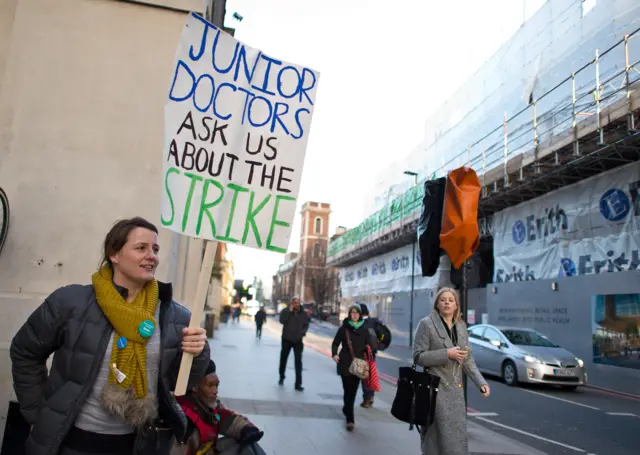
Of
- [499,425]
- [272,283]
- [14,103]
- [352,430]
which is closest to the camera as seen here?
[14,103]

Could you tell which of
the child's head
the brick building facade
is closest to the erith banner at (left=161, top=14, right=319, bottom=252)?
the child's head

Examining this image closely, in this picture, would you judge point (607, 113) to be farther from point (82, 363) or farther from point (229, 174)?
point (82, 363)

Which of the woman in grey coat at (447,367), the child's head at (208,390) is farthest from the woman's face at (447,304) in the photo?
the child's head at (208,390)

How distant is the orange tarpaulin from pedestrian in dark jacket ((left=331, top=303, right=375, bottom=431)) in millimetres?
2714

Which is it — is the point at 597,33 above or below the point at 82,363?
above

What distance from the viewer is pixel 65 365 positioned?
2.23m

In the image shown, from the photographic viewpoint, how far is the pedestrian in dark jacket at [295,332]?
32.2 ft

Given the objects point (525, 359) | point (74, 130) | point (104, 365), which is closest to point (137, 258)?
point (104, 365)

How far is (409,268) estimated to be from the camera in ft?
111

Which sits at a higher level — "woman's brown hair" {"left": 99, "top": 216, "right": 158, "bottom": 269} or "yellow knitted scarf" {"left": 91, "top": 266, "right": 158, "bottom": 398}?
"woman's brown hair" {"left": 99, "top": 216, "right": 158, "bottom": 269}

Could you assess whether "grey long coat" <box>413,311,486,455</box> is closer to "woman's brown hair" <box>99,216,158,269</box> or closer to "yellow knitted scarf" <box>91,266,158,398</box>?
"yellow knitted scarf" <box>91,266,158,398</box>

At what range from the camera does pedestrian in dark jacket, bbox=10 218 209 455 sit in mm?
2207

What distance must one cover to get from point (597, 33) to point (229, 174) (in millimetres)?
17702

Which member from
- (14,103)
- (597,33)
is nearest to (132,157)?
(14,103)
